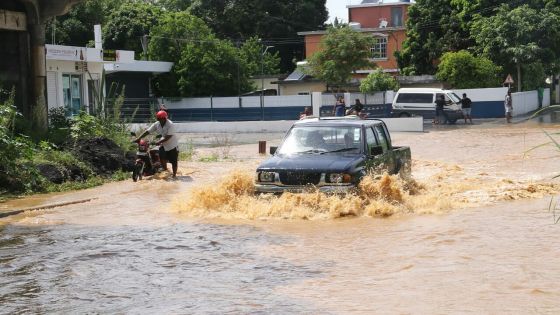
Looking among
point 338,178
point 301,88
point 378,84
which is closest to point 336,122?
point 338,178

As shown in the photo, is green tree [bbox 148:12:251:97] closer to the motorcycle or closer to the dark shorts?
the motorcycle

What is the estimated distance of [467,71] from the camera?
1854 inches

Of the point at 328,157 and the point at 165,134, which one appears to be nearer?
the point at 328,157

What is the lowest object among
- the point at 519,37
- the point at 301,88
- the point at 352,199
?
the point at 352,199

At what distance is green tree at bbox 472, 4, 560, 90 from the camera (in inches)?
1882

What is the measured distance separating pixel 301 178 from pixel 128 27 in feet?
166

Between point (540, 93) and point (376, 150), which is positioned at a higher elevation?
point (540, 93)

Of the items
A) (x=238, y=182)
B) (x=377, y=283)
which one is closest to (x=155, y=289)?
(x=377, y=283)

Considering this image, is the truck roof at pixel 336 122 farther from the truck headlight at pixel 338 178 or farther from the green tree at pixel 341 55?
the green tree at pixel 341 55

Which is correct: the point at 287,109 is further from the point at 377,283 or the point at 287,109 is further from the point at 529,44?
the point at 377,283

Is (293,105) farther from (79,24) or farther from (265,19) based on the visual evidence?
(79,24)

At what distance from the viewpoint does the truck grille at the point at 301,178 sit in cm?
1243

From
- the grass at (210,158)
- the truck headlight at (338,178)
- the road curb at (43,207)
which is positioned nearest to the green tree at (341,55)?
the grass at (210,158)

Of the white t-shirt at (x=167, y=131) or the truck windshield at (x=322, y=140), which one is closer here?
the truck windshield at (x=322, y=140)
